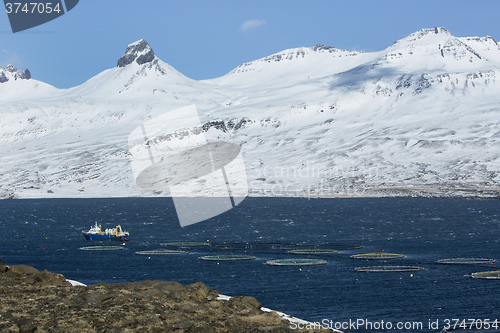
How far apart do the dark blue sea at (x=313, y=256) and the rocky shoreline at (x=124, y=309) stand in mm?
19717

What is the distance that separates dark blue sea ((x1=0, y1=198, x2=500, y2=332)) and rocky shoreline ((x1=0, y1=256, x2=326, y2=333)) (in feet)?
64.7

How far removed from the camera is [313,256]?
9538 cm

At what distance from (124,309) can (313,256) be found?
63.6 metres

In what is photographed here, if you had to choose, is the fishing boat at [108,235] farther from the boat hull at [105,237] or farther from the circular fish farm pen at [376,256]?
the circular fish farm pen at [376,256]

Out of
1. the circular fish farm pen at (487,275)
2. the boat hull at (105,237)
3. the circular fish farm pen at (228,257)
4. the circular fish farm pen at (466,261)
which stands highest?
the boat hull at (105,237)

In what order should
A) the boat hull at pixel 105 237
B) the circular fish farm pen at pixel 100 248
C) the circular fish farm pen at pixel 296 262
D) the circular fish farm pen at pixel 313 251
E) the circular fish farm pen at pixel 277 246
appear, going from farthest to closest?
the boat hull at pixel 105 237 → the circular fish farm pen at pixel 100 248 → the circular fish farm pen at pixel 277 246 → the circular fish farm pen at pixel 313 251 → the circular fish farm pen at pixel 296 262

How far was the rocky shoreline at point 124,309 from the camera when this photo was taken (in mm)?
32141

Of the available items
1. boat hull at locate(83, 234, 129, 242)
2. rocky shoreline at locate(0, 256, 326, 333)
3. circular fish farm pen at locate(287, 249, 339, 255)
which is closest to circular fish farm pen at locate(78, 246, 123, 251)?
boat hull at locate(83, 234, 129, 242)

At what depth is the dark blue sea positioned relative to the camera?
2402 inches

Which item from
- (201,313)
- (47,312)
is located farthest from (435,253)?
(47,312)

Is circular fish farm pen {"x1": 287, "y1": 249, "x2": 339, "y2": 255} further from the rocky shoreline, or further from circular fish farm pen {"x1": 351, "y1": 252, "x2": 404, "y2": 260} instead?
the rocky shoreline

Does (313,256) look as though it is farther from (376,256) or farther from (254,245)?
(254,245)

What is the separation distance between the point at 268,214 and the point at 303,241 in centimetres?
7107

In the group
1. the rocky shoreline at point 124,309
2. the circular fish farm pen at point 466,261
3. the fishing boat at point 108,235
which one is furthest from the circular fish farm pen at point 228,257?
the rocky shoreline at point 124,309
